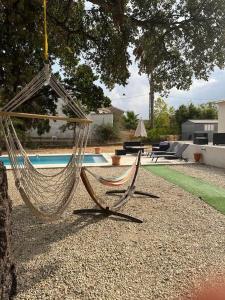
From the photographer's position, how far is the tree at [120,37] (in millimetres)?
7812

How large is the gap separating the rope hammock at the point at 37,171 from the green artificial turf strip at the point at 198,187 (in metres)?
3.15

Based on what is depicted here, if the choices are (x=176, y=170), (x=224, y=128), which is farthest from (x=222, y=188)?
(x=224, y=128)

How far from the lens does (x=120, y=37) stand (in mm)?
8602

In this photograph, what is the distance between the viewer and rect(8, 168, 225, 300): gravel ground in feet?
12.6

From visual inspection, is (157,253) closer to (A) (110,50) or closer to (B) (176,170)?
(A) (110,50)

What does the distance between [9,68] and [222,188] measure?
18.8 feet

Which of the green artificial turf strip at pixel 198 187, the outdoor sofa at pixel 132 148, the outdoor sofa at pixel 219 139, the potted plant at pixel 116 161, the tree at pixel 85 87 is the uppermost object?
the tree at pixel 85 87

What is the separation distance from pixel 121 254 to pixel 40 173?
1641mm

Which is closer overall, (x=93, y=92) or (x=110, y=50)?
(x=110, y=50)

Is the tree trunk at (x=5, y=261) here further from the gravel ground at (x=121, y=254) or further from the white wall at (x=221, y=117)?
the white wall at (x=221, y=117)

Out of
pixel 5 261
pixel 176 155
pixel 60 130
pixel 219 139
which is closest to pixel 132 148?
pixel 176 155

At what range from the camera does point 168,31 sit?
329 inches

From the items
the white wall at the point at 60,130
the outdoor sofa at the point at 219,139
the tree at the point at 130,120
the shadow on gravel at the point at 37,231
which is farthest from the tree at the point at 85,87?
the tree at the point at 130,120

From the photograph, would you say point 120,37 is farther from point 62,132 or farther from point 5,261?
point 62,132
